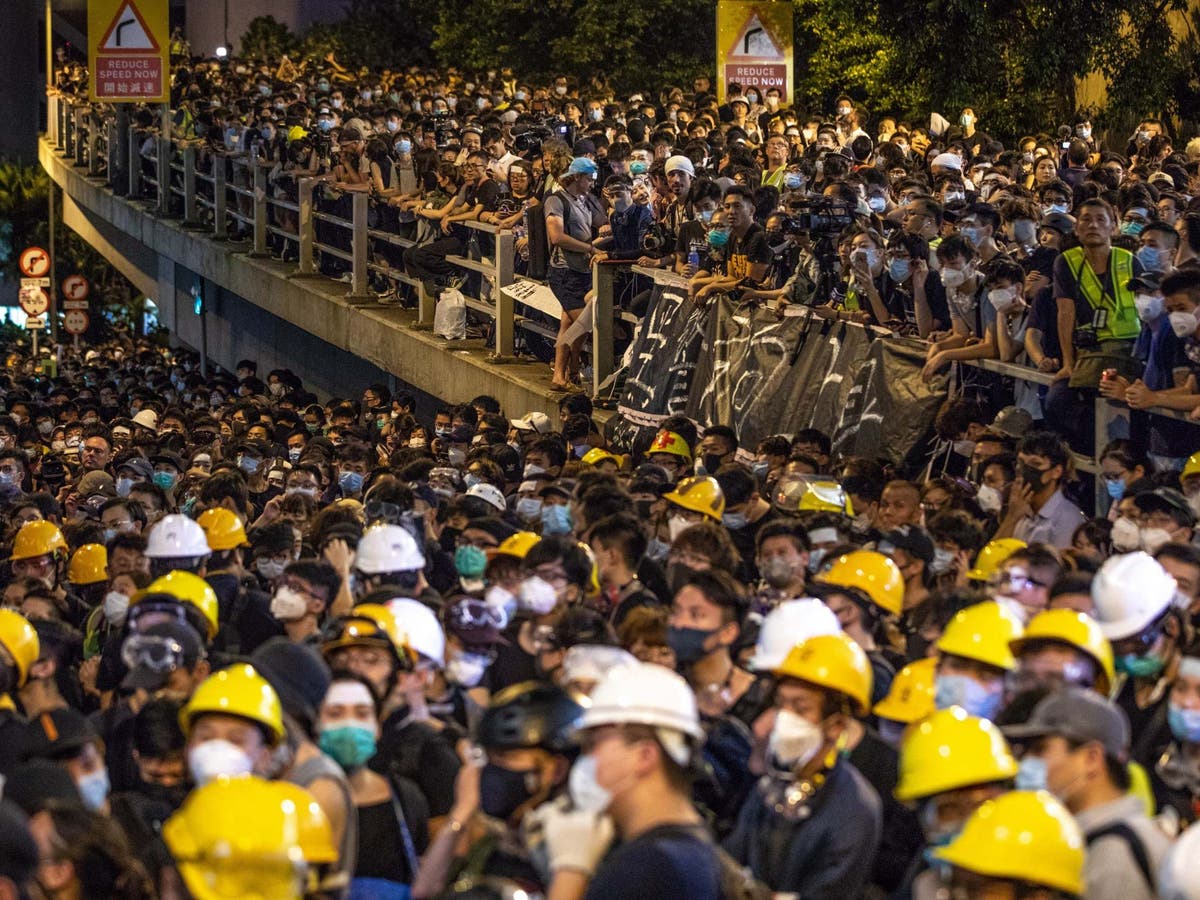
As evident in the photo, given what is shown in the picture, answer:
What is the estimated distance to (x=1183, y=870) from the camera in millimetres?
5074

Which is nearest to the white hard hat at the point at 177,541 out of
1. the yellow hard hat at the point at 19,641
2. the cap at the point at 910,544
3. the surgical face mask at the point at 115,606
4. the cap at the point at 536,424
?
the surgical face mask at the point at 115,606

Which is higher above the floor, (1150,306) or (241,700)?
(1150,306)

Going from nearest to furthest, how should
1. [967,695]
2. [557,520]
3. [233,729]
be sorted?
[233,729]
[967,695]
[557,520]

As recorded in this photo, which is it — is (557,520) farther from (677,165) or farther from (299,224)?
(299,224)

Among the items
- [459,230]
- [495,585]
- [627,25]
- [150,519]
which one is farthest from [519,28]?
[495,585]

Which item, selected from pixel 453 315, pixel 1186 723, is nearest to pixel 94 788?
pixel 1186 723

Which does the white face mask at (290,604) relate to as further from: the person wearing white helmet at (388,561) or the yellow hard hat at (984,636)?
the yellow hard hat at (984,636)

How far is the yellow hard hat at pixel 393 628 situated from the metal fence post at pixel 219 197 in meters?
21.3

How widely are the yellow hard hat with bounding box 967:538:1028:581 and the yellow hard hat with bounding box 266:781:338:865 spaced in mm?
4134

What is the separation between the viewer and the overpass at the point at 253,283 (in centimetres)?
1903

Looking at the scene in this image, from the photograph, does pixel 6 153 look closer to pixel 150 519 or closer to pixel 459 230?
pixel 459 230

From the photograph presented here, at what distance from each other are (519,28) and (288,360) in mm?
17505

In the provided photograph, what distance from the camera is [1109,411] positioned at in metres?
10.8

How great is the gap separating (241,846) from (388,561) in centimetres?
384
